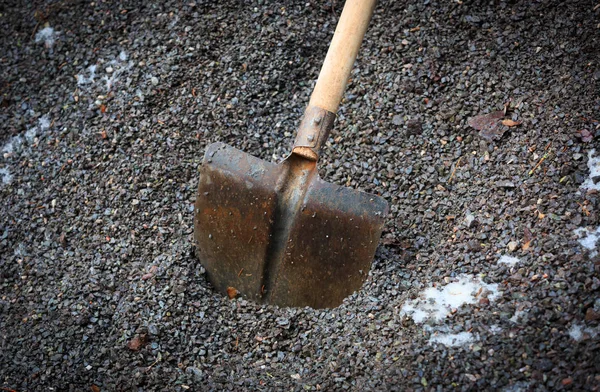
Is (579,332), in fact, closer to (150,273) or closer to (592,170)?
(592,170)

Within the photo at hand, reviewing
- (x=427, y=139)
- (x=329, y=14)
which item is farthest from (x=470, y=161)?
(x=329, y=14)

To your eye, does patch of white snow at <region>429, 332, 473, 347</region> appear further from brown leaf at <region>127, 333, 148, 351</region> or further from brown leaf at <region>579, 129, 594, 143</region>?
brown leaf at <region>127, 333, 148, 351</region>

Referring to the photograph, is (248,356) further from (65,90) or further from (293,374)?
(65,90)

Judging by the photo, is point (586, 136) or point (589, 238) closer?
point (589, 238)

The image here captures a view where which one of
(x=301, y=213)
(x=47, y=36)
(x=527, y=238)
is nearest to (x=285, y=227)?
(x=301, y=213)

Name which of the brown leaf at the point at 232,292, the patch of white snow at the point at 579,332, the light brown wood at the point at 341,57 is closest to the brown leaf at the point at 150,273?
A: the brown leaf at the point at 232,292

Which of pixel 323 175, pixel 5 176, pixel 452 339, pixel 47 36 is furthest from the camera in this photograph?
pixel 47 36
